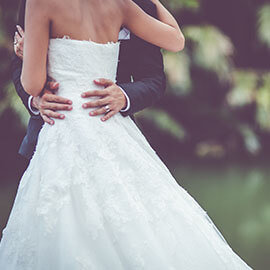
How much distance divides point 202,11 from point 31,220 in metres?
4.80

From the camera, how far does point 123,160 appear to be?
103 centimetres

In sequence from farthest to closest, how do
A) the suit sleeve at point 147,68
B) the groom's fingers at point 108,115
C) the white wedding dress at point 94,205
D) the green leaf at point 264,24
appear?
the green leaf at point 264,24
the suit sleeve at point 147,68
the groom's fingers at point 108,115
the white wedding dress at point 94,205

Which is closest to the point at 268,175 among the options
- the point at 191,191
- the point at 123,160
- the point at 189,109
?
the point at 191,191

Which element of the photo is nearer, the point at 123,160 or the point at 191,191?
the point at 123,160

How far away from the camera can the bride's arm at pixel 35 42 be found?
3.09 feet

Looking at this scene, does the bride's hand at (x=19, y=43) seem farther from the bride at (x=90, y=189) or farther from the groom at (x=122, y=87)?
the bride at (x=90, y=189)

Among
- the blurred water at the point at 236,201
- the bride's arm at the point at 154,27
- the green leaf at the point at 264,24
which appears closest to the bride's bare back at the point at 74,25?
the bride's arm at the point at 154,27

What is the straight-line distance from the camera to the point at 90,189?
0.97 m

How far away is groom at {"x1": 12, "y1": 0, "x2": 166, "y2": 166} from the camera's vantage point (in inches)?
40.4

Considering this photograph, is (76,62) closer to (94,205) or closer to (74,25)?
(74,25)

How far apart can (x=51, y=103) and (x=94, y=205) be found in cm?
25

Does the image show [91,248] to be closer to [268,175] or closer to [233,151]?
[268,175]

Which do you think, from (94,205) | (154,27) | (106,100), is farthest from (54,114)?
(154,27)

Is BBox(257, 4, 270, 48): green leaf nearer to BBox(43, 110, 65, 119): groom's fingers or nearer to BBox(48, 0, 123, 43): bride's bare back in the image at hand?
BBox(48, 0, 123, 43): bride's bare back
